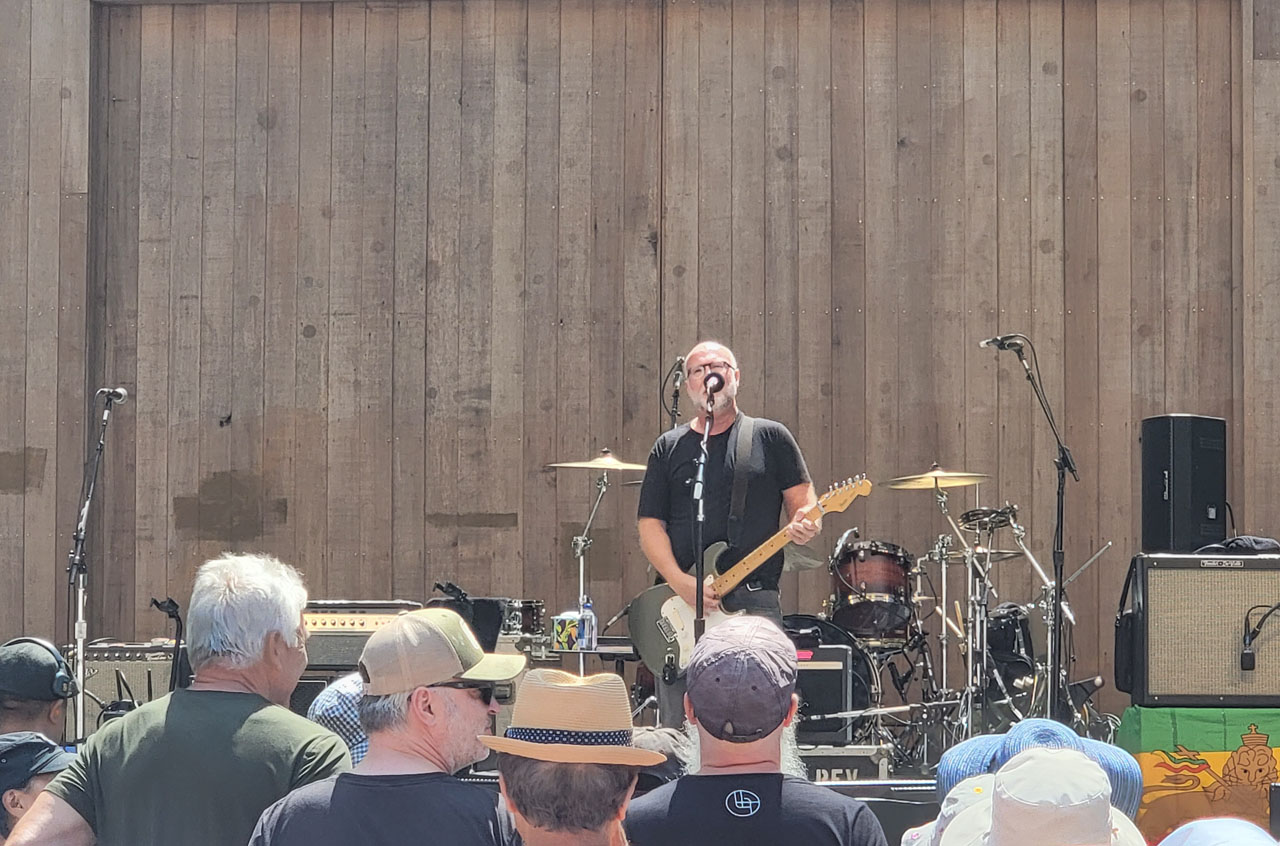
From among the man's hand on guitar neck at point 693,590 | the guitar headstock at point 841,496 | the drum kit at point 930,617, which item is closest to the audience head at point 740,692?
the man's hand on guitar neck at point 693,590

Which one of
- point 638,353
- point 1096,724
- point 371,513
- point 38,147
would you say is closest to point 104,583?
point 371,513

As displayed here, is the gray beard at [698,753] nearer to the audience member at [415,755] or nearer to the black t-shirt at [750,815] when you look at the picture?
the black t-shirt at [750,815]

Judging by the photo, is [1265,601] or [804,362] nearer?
[1265,601]

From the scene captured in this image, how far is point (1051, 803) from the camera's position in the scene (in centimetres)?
215

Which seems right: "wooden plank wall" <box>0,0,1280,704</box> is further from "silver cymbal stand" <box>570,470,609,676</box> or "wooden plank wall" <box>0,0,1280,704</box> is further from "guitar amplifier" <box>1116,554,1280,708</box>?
"guitar amplifier" <box>1116,554,1280,708</box>

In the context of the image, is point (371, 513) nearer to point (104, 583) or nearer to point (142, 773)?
point (104, 583)

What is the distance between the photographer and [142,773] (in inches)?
128

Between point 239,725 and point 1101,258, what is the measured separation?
6.75m

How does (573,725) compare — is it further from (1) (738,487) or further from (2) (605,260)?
(2) (605,260)

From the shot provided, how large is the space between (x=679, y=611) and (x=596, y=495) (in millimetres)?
2488

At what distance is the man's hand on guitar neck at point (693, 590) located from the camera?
6.26 metres

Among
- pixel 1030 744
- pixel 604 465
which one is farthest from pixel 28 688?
pixel 604 465

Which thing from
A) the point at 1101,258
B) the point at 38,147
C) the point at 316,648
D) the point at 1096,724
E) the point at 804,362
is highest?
the point at 38,147

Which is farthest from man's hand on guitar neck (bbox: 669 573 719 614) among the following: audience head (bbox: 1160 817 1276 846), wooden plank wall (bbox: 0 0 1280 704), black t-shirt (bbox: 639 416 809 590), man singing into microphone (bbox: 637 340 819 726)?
audience head (bbox: 1160 817 1276 846)
